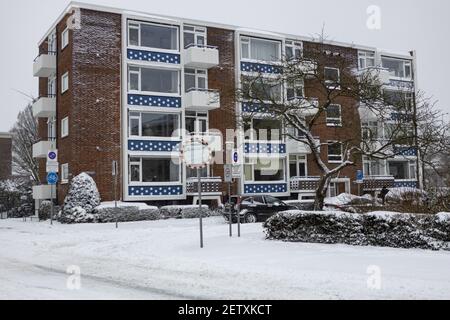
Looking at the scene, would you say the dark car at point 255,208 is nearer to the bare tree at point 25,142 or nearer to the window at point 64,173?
the window at point 64,173

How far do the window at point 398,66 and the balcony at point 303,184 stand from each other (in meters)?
14.9

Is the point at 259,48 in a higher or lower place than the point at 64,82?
higher

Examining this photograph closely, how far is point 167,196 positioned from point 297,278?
23793mm

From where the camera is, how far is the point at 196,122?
35469 mm

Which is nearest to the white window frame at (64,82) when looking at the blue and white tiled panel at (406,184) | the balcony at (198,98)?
the balcony at (198,98)

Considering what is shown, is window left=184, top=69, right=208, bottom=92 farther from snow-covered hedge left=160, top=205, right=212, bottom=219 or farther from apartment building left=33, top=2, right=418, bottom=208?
snow-covered hedge left=160, top=205, right=212, bottom=219

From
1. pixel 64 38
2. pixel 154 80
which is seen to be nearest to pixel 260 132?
pixel 154 80

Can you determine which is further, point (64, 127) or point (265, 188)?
point (265, 188)

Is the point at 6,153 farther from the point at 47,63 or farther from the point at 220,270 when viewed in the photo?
the point at 220,270

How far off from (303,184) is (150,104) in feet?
38.9

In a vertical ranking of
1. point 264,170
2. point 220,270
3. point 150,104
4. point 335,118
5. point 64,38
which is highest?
point 64,38

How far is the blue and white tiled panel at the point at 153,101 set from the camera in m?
33.5

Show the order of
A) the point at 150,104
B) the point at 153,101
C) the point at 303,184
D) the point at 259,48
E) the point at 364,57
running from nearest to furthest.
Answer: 1. the point at 150,104
2. the point at 153,101
3. the point at 303,184
4. the point at 259,48
5. the point at 364,57

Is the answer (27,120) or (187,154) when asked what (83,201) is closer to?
(187,154)
